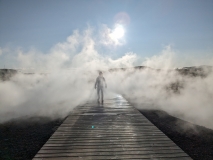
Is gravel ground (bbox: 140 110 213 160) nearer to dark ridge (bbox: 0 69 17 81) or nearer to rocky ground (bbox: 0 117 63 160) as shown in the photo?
rocky ground (bbox: 0 117 63 160)

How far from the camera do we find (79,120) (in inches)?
284

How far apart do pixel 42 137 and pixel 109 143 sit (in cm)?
461

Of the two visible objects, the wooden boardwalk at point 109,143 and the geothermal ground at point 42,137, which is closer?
the wooden boardwalk at point 109,143

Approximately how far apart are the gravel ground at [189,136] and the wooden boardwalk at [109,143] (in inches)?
90.2

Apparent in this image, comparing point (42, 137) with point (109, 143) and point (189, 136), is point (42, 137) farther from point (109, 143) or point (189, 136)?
point (189, 136)

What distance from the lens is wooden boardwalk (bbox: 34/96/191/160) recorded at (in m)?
4.09

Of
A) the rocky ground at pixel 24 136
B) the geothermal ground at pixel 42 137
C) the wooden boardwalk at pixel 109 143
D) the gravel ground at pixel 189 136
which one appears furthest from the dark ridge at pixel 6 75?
the wooden boardwalk at pixel 109 143

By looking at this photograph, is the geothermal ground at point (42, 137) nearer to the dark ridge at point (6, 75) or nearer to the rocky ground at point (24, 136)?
the rocky ground at point (24, 136)

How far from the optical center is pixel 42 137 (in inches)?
311

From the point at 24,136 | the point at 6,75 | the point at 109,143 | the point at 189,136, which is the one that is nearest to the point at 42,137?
the point at 24,136

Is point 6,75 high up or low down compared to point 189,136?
up

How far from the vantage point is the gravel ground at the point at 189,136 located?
672cm

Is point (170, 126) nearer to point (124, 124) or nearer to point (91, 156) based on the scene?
point (124, 124)

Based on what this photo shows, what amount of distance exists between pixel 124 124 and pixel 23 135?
527 centimetres
